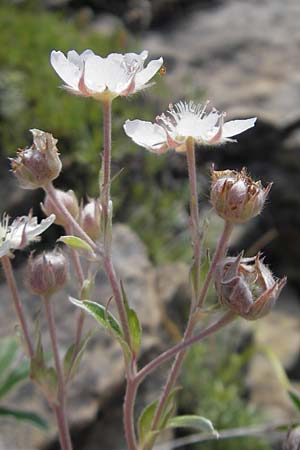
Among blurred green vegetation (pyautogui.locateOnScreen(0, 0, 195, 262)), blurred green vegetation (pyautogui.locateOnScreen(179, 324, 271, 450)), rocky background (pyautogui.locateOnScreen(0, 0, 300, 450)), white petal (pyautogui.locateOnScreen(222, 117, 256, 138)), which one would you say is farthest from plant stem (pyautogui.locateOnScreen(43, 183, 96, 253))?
blurred green vegetation (pyautogui.locateOnScreen(0, 0, 195, 262))

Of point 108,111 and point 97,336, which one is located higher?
point 108,111

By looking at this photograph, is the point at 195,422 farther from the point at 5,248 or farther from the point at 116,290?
the point at 5,248

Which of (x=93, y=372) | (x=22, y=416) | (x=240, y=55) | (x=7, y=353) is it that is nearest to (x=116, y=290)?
(x=22, y=416)

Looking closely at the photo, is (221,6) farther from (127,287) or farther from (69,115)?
(127,287)

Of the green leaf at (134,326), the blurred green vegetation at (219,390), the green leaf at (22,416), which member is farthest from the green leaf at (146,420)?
the blurred green vegetation at (219,390)

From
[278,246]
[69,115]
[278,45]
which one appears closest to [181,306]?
[69,115]

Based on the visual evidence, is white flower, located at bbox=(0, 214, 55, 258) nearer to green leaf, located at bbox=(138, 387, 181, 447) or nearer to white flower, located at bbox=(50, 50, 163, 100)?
white flower, located at bbox=(50, 50, 163, 100)

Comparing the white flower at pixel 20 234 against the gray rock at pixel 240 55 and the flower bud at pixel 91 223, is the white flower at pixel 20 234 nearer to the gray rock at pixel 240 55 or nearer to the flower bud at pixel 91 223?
the flower bud at pixel 91 223
